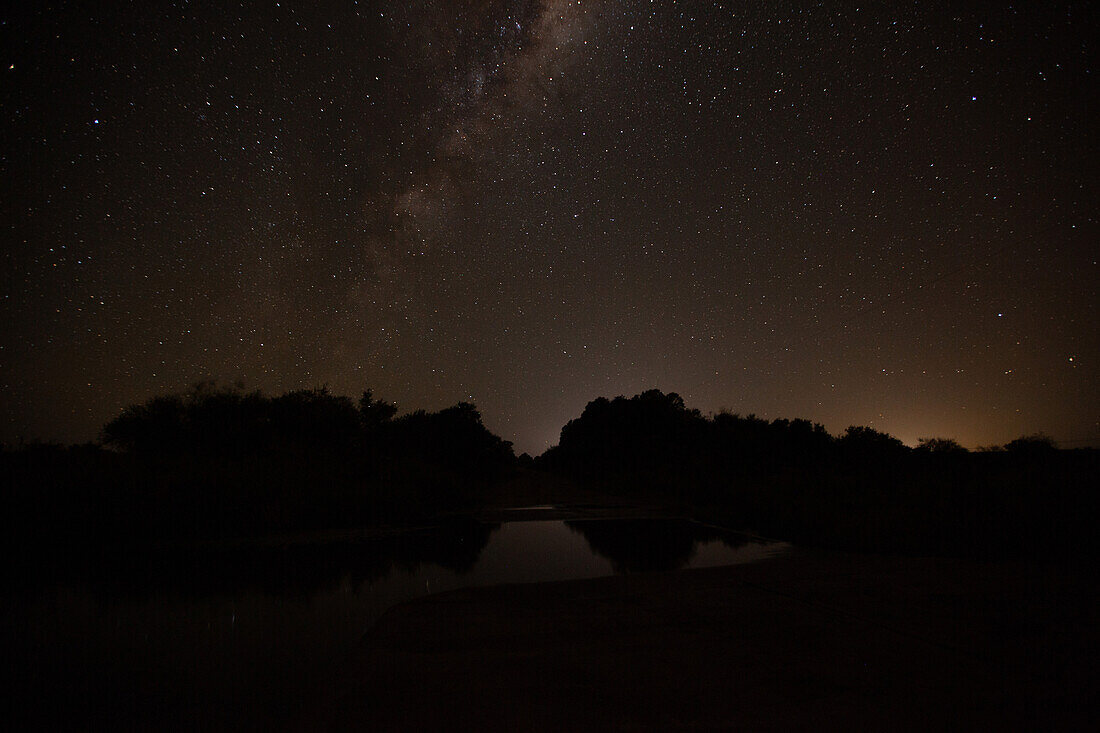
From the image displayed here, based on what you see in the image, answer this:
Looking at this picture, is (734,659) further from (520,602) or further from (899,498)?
(899,498)

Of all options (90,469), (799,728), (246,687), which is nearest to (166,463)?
(90,469)

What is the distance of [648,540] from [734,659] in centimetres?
763

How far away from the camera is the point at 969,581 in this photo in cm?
670

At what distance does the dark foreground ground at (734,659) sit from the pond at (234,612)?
710mm

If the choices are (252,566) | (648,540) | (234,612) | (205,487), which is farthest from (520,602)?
(205,487)

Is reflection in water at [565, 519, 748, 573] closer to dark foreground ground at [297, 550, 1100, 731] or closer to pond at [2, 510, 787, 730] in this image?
pond at [2, 510, 787, 730]

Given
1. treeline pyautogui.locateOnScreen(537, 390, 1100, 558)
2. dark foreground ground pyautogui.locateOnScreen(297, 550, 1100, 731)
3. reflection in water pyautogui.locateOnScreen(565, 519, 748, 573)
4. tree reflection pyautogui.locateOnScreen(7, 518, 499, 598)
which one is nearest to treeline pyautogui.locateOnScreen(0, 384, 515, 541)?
tree reflection pyautogui.locateOnScreen(7, 518, 499, 598)

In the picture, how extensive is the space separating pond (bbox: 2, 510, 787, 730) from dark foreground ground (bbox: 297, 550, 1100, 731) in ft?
2.33

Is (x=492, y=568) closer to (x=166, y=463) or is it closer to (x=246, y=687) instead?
(x=246, y=687)

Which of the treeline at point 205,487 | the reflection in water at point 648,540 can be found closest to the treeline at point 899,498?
the reflection in water at point 648,540

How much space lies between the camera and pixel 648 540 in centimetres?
1166

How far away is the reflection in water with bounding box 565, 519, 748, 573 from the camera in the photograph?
9203 mm

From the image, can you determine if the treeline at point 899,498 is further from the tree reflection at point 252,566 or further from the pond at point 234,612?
the tree reflection at point 252,566

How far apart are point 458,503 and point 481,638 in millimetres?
15989
